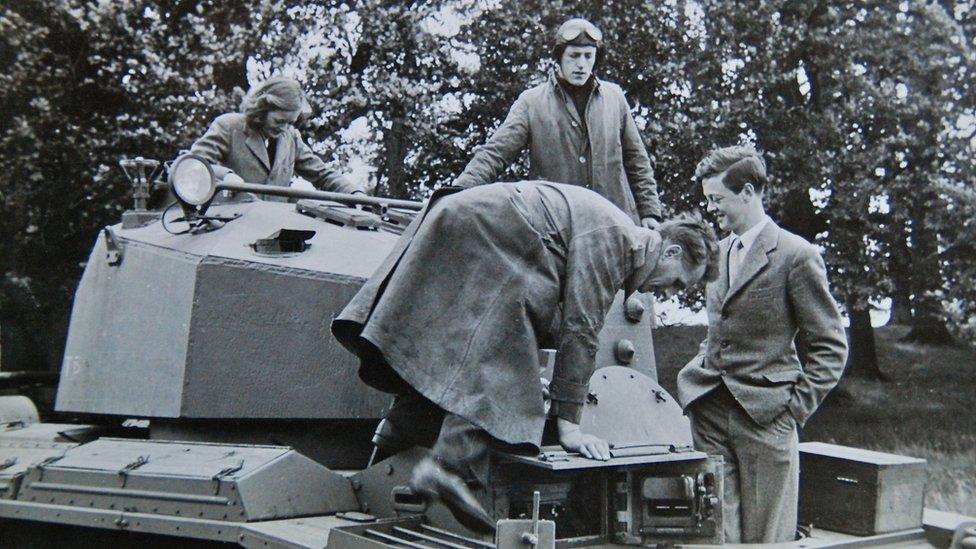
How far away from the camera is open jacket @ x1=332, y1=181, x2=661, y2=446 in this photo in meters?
3.83

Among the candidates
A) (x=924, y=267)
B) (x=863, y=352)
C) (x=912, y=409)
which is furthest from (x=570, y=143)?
(x=863, y=352)

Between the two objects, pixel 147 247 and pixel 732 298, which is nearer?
pixel 732 298

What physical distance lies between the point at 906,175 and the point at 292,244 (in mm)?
9275

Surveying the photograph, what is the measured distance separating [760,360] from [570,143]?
163cm

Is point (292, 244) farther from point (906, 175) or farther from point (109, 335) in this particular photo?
point (906, 175)

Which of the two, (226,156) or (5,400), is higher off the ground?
(226,156)

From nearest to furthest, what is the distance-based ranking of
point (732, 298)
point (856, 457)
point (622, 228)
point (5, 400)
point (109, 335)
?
point (622, 228) → point (732, 298) → point (856, 457) → point (109, 335) → point (5, 400)

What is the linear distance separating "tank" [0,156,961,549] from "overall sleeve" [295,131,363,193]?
1.77 ft

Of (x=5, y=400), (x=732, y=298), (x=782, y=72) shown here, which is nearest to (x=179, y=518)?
(x=732, y=298)

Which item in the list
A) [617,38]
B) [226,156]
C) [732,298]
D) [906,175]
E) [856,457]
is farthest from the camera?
[617,38]

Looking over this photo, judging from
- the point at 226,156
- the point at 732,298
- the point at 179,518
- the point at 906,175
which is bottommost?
the point at 179,518

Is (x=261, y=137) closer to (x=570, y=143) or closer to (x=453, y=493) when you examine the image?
(x=570, y=143)

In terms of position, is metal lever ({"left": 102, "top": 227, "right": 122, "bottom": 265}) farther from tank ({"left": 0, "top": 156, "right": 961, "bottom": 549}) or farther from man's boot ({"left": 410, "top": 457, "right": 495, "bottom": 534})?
man's boot ({"left": 410, "top": 457, "right": 495, "bottom": 534})

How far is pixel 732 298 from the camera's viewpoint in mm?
4484
